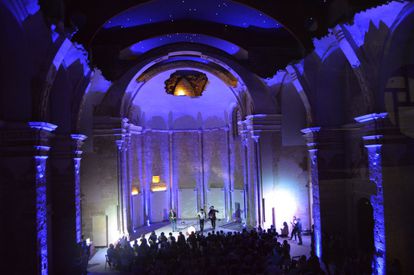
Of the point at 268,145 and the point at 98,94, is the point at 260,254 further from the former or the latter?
the point at 98,94

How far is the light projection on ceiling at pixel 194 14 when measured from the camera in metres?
12.7

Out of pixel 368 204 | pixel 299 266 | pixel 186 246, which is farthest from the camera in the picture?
pixel 186 246

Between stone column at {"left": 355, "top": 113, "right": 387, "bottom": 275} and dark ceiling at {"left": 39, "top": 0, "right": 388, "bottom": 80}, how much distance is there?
270cm

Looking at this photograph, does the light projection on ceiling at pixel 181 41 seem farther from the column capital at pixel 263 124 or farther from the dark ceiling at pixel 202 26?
the column capital at pixel 263 124

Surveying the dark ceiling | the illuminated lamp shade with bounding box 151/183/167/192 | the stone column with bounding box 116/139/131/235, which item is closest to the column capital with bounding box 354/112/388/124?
the dark ceiling

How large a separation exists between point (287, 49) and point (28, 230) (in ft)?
35.6

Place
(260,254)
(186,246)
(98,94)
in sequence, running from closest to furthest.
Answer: (260,254) < (186,246) < (98,94)

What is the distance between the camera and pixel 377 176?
9953 millimetres

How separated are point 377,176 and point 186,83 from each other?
14194mm

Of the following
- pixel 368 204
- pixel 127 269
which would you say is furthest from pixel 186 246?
pixel 368 204

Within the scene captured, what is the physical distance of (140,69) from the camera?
55.2 ft

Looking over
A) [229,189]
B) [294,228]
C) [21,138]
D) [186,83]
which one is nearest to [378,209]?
[294,228]

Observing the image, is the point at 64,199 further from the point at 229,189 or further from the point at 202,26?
the point at 229,189

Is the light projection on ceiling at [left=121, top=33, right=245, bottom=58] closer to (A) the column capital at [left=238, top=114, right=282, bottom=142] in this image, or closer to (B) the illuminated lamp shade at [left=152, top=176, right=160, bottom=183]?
(A) the column capital at [left=238, top=114, right=282, bottom=142]
